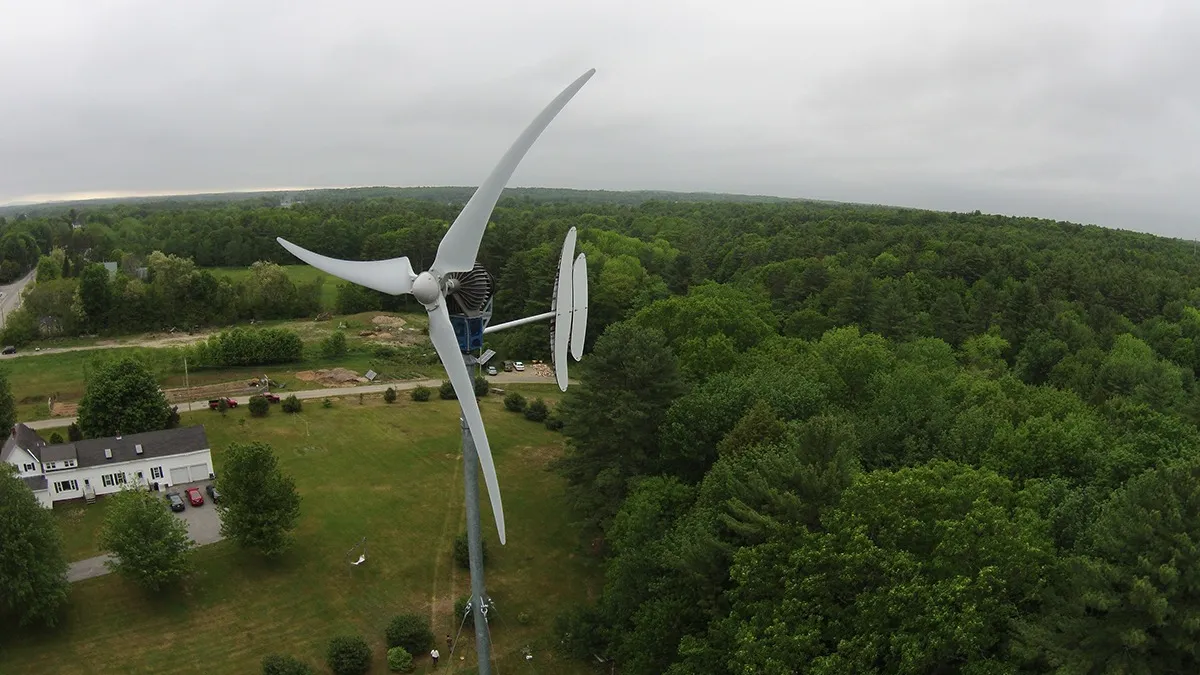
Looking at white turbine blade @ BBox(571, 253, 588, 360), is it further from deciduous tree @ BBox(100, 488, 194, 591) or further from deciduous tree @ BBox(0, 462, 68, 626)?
deciduous tree @ BBox(0, 462, 68, 626)

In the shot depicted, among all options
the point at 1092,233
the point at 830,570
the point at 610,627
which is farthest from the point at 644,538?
the point at 1092,233

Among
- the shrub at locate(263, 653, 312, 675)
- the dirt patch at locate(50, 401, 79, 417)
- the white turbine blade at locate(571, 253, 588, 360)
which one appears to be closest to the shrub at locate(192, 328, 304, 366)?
the dirt patch at locate(50, 401, 79, 417)

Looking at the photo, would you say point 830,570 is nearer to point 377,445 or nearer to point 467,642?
point 467,642

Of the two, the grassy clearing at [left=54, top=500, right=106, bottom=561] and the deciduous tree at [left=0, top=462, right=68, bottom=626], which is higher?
the deciduous tree at [left=0, top=462, right=68, bottom=626]

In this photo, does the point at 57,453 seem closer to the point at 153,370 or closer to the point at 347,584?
the point at 347,584

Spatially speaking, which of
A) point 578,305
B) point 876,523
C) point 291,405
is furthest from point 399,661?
point 291,405

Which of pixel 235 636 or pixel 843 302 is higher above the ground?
pixel 843 302

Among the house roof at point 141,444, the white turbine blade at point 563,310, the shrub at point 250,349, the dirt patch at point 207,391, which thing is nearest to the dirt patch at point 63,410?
the dirt patch at point 207,391
